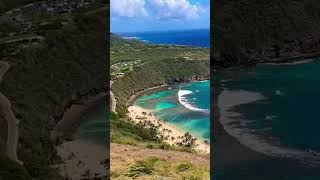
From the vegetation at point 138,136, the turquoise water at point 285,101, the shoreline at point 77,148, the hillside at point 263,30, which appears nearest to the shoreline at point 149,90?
the hillside at point 263,30

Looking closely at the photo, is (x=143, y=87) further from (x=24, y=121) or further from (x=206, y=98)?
(x=24, y=121)

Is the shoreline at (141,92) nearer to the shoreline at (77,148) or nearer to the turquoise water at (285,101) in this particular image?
the shoreline at (77,148)

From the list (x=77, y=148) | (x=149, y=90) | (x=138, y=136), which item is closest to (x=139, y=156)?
(x=77, y=148)

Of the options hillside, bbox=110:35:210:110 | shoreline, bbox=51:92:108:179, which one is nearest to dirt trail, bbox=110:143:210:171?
shoreline, bbox=51:92:108:179

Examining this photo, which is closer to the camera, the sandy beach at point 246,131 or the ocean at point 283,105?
the sandy beach at point 246,131

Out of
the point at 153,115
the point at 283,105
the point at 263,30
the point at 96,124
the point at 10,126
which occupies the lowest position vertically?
the point at 153,115

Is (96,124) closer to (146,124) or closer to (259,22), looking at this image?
(146,124)

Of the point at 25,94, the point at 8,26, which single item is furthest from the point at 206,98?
the point at 25,94
